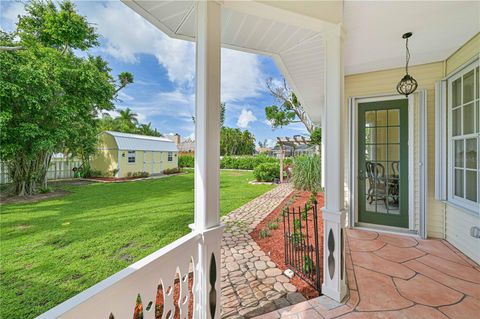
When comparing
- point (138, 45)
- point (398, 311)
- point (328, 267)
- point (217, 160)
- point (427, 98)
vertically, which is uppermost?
point (138, 45)

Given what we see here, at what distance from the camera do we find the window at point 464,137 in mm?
2531

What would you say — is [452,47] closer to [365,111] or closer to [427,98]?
A: [427,98]

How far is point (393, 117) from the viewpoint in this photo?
3.52m

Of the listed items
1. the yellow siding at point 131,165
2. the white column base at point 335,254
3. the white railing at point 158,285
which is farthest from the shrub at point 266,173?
the white railing at point 158,285

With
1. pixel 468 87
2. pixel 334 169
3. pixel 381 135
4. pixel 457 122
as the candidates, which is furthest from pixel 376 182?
pixel 334 169

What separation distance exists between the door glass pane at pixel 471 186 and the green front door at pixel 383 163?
730mm

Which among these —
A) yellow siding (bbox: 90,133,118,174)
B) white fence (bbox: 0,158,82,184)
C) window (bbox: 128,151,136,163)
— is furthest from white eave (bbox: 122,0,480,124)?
window (bbox: 128,151,136,163)

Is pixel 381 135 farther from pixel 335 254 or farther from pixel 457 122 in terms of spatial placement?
pixel 335 254

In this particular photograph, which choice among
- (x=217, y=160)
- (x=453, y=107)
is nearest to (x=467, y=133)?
(x=453, y=107)

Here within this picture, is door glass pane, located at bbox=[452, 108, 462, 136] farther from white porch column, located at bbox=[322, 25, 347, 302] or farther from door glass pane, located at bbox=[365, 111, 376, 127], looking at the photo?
white porch column, located at bbox=[322, 25, 347, 302]

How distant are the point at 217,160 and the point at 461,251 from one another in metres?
3.54

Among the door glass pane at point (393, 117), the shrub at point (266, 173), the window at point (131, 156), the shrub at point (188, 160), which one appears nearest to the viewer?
the door glass pane at point (393, 117)

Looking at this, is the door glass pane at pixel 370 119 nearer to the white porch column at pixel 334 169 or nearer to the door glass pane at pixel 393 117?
the door glass pane at pixel 393 117

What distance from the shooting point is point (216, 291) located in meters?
1.47
